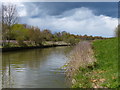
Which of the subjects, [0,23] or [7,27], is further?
[7,27]

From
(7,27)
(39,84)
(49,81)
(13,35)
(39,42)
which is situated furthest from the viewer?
(39,42)

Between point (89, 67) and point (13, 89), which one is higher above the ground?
point (89, 67)

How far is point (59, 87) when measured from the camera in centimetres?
730

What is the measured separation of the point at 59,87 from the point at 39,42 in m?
43.3

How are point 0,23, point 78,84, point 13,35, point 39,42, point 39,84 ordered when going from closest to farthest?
point 78,84
point 39,84
point 0,23
point 13,35
point 39,42

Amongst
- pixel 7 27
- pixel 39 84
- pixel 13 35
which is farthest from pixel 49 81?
pixel 13 35

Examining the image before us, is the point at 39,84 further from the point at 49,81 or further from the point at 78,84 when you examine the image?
the point at 78,84

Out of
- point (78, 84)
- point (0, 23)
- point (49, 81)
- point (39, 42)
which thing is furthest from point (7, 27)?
point (78, 84)

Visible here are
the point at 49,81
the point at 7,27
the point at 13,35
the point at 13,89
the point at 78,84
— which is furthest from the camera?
the point at 13,35

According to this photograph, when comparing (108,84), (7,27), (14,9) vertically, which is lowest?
(108,84)

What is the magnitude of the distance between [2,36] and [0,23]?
2365 millimetres

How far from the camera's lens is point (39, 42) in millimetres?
50094

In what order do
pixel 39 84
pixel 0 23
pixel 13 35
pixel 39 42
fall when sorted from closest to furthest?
pixel 39 84
pixel 0 23
pixel 13 35
pixel 39 42

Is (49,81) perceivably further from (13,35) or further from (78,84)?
(13,35)
